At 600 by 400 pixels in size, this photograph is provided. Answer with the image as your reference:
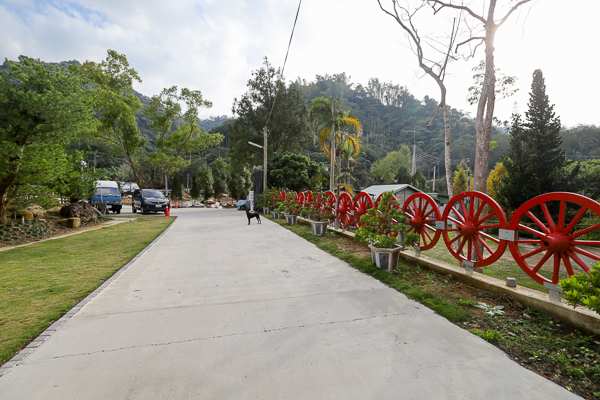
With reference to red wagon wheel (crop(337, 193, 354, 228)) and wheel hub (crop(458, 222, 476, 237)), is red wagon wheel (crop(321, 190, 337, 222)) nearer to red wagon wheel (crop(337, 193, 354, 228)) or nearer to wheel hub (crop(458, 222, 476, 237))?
red wagon wheel (crop(337, 193, 354, 228))

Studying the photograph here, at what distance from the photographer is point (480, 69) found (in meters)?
7.93

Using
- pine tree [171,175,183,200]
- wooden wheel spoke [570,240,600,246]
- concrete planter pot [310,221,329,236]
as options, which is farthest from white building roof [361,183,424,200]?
pine tree [171,175,183,200]

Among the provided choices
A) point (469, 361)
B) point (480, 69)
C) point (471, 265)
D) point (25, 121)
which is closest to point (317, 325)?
→ point (469, 361)

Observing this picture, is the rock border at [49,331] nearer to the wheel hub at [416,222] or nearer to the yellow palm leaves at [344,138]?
the wheel hub at [416,222]

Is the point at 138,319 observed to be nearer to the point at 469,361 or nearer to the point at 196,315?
the point at 196,315

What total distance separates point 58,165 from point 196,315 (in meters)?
8.16

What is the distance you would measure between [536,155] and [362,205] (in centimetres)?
1380

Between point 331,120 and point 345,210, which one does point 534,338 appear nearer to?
point 345,210

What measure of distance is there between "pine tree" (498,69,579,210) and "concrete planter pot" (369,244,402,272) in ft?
49.4

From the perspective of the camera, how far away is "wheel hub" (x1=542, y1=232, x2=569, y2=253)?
→ 9.91 ft

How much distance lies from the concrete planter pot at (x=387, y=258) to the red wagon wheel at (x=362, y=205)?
244 centimetres

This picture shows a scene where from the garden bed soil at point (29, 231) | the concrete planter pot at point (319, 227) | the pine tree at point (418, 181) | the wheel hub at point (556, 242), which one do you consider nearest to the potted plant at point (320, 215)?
the concrete planter pot at point (319, 227)

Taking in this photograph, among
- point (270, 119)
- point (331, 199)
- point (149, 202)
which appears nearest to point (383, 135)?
point (270, 119)

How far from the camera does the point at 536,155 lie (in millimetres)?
15422
